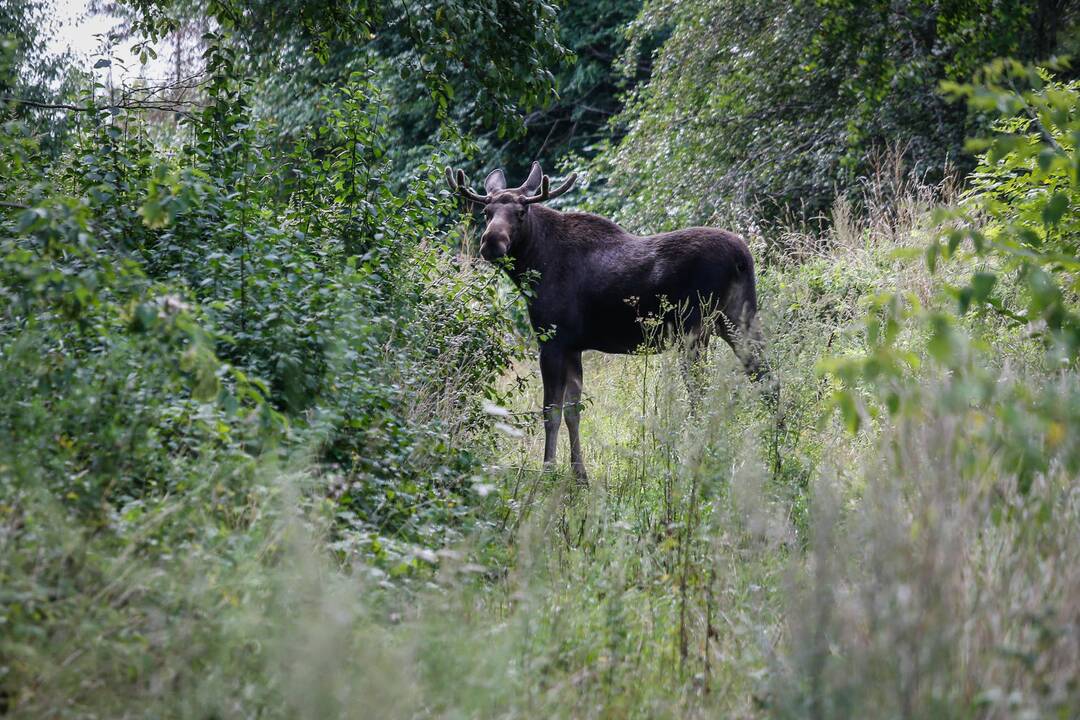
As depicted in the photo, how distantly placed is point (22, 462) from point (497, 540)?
2300mm

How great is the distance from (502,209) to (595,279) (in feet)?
3.19

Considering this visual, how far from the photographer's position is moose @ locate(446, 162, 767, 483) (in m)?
8.17

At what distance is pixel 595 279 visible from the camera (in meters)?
8.56

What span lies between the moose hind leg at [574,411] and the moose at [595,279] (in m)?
0.01

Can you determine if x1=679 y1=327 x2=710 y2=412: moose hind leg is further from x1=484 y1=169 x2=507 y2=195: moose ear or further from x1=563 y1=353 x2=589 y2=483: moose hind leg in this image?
x1=484 y1=169 x2=507 y2=195: moose ear

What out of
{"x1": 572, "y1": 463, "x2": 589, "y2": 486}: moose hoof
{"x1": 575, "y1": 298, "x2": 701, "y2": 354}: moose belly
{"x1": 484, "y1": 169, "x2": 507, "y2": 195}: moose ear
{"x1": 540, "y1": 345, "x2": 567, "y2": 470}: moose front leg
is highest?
{"x1": 484, "y1": 169, "x2": 507, "y2": 195}: moose ear

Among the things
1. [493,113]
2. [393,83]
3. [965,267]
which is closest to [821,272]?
[965,267]

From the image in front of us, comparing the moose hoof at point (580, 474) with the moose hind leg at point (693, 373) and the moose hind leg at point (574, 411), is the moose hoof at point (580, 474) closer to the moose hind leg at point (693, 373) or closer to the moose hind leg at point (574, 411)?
the moose hind leg at point (574, 411)

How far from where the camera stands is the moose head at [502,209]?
8.23 m

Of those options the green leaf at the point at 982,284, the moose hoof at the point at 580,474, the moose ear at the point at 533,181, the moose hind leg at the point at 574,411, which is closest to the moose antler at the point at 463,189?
the moose ear at the point at 533,181

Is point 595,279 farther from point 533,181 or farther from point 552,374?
point 533,181

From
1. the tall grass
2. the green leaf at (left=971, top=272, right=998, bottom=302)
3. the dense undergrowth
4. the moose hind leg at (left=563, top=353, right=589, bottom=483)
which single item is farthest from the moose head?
the green leaf at (left=971, top=272, right=998, bottom=302)

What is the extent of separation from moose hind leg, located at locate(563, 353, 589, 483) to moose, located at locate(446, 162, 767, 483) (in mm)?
11

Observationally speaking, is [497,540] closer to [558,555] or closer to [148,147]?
[558,555]
